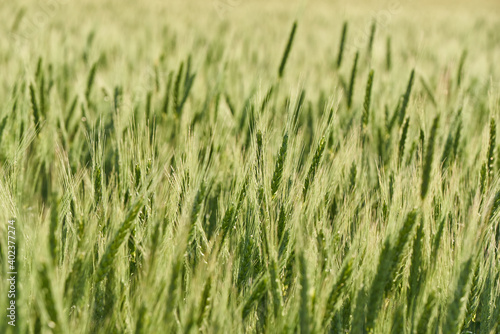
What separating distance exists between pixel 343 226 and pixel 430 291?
0.77ft

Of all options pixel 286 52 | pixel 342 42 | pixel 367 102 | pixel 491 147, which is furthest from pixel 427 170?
pixel 342 42

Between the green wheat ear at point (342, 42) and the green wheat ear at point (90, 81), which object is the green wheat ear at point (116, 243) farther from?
the green wheat ear at point (342, 42)

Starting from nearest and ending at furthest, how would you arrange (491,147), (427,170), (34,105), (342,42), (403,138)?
(427,170), (491,147), (403,138), (34,105), (342,42)

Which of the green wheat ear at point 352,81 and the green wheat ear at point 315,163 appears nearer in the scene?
the green wheat ear at point 315,163

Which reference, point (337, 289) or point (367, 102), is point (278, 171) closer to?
point (337, 289)

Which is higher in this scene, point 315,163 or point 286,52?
point 286,52

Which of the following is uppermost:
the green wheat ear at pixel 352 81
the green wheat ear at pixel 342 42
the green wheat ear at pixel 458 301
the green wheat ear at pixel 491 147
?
the green wheat ear at pixel 342 42

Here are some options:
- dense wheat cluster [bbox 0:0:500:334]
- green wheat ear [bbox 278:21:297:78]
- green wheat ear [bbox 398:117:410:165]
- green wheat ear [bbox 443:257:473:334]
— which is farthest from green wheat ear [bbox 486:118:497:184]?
green wheat ear [bbox 278:21:297:78]

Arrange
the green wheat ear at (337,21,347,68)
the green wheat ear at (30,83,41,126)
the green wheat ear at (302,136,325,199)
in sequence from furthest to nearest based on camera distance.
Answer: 1. the green wheat ear at (337,21,347,68)
2. the green wheat ear at (30,83,41,126)
3. the green wheat ear at (302,136,325,199)

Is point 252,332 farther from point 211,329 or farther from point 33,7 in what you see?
point 33,7

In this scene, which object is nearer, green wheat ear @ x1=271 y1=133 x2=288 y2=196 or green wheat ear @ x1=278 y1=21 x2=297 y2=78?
Result: green wheat ear @ x1=271 y1=133 x2=288 y2=196

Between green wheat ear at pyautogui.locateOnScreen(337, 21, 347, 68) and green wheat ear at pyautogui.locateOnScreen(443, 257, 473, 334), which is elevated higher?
green wheat ear at pyautogui.locateOnScreen(337, 21, 347, 68)

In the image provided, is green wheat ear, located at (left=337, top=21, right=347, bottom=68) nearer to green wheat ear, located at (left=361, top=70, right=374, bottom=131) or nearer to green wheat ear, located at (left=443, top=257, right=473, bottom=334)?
green wheat ear, located at (left=361, top=70, right=374, bottom=131)

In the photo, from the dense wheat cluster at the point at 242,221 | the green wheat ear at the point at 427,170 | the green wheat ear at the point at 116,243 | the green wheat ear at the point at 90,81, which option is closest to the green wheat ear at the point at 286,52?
the dense wheat cluster at the point at 242,221
